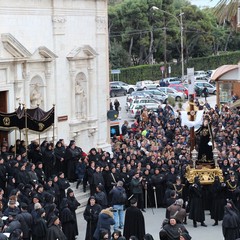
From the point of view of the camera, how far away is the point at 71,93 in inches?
1319

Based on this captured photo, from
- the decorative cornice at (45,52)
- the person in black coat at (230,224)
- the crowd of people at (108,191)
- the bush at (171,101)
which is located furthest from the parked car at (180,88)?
the person in black coat at (230,224)

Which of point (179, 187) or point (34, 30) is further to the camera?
point (34, 30)

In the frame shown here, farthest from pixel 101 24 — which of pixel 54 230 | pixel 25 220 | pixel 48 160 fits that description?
pixel 54 230

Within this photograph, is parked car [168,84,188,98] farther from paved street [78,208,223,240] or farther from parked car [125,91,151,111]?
paved street [78,208,223,240]

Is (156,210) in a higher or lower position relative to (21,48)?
lower

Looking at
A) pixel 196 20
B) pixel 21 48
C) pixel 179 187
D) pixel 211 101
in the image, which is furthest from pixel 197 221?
pixel 196 20

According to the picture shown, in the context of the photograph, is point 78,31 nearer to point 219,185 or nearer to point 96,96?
point 96,96

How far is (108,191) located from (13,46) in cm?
560

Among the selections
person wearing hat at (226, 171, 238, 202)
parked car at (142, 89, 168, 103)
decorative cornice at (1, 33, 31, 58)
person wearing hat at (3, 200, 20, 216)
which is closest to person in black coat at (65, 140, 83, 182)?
decorative cornice at (1, 33, 31, 58)

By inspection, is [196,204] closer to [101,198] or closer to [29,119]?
[101,198]

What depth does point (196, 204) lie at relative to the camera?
27.1m

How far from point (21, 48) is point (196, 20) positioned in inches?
2107

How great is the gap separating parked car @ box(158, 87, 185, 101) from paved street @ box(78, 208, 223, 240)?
32819 millimetres

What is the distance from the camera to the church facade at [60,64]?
30.2 metres
